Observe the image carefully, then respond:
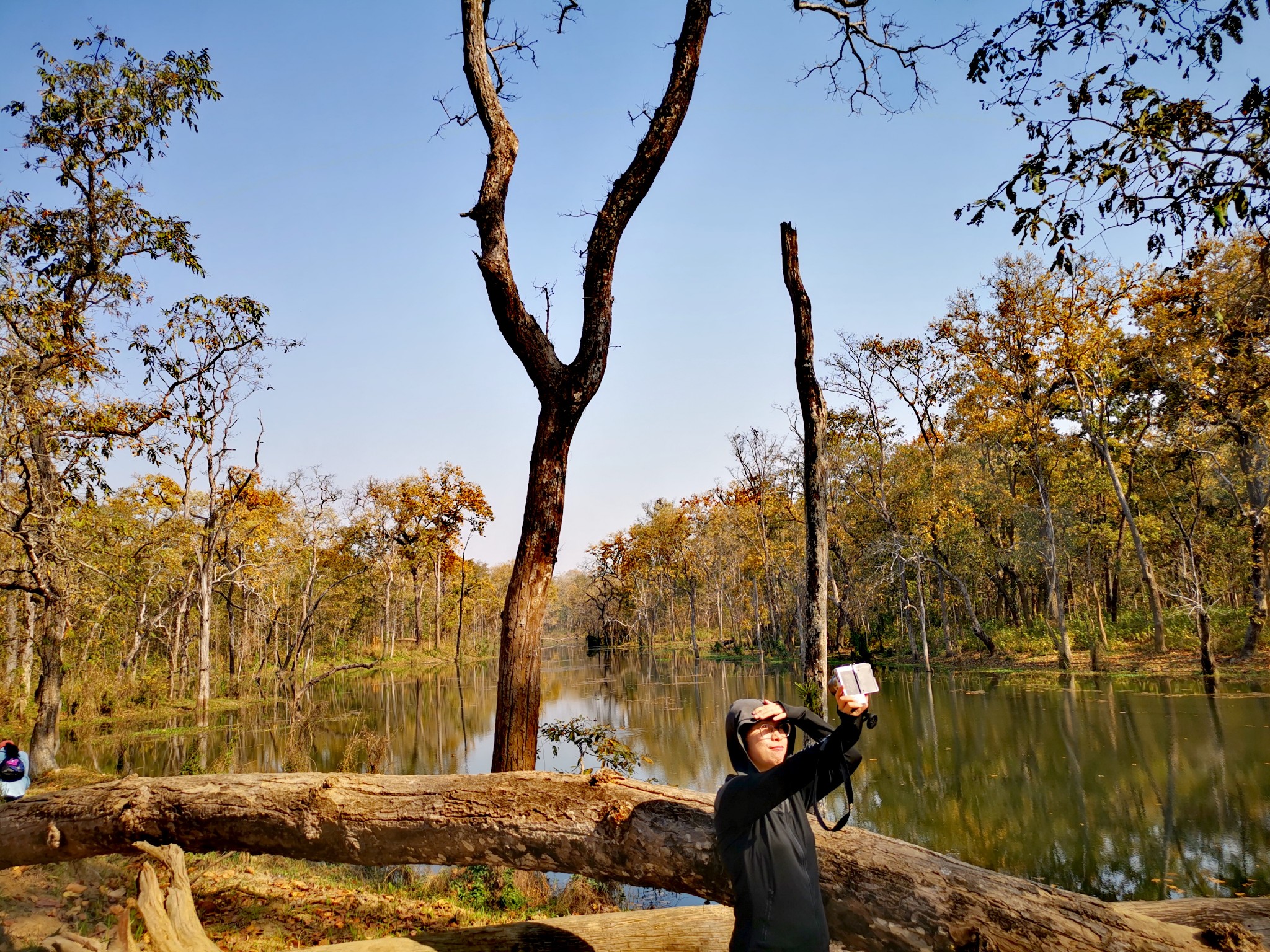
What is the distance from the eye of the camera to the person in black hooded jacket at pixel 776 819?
2.30 meters

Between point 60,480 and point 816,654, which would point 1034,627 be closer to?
point 816,654

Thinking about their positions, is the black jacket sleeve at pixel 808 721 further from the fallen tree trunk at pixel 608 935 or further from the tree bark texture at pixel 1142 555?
the tree bark texture at pixel 1142 555

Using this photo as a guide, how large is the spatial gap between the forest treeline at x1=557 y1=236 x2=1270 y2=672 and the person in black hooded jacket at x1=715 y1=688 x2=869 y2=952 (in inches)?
415

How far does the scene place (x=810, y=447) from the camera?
8086mm

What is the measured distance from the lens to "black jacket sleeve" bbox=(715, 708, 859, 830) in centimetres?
224

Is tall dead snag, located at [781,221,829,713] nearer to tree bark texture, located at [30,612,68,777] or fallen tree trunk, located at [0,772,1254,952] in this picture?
fallen tree trunk, located at [0,772,1254,952]

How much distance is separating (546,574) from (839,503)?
26.3 m

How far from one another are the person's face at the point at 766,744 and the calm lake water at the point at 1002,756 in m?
5.89

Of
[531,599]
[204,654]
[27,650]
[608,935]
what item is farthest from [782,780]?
[27,650]

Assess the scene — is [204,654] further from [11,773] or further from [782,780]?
[782,780]

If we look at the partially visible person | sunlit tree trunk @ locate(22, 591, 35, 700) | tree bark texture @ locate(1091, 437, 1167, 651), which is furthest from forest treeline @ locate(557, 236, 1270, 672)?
sunlit tree trunk @ locate(22, 591, 35, 700)

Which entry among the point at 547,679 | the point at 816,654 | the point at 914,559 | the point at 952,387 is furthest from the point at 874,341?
the point at 547,679

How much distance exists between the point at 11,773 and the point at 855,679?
20.1ft

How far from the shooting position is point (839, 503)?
30188 mm
